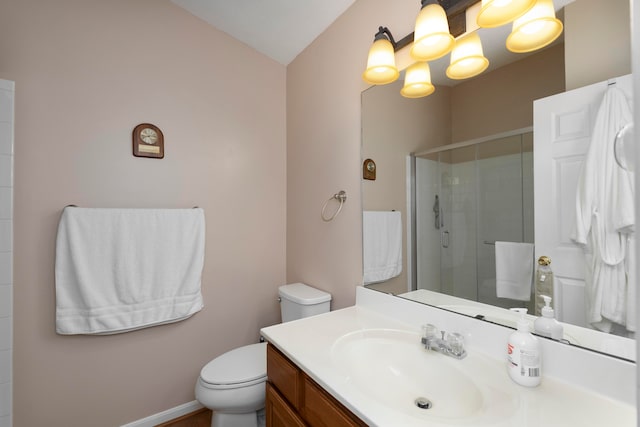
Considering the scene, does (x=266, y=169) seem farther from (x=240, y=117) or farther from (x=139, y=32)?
(x=139, y=32)

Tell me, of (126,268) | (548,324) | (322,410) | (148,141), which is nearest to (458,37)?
(548,324)

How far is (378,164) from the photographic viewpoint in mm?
1402

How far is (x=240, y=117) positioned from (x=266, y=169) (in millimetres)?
384

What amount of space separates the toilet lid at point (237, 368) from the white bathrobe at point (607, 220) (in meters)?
1.31

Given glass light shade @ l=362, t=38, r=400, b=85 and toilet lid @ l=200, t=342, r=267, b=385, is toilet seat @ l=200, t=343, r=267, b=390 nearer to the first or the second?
toilet lid @ l=200, t=342, r=267, b=385

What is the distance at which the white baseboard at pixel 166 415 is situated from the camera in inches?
65.9

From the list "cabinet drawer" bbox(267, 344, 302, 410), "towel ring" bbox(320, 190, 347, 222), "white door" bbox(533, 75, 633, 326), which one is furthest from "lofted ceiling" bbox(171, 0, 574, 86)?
"cabinet drawer" bbox(267, 344, 302, 410)

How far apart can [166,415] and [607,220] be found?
223cm

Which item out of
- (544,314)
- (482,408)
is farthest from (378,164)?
(482,408)

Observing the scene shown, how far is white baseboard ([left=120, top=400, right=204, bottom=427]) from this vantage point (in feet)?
5.49

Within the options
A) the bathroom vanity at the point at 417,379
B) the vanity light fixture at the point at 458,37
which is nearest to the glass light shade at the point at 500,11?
the vanity light fixture at the point at 458,37

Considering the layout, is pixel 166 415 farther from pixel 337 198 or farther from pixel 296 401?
pixel 337 198

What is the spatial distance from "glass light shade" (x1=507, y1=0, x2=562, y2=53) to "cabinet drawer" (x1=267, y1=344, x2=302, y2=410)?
1.20 metres

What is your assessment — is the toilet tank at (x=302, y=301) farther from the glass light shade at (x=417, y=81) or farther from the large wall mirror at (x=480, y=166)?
the glass light shade at (x=417, y=81)
